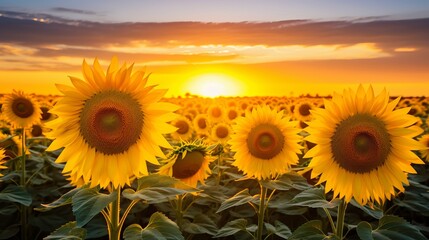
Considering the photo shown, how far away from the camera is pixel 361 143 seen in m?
4.43

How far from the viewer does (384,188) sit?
4.45 metres

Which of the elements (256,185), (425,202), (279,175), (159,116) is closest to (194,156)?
(279,175)

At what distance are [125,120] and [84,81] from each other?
0.43m

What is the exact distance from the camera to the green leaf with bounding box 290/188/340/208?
4.27 meters

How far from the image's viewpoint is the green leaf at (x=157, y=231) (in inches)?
139

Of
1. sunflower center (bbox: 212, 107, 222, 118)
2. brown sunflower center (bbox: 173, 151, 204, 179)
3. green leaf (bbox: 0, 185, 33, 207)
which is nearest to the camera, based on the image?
green leaf (bbox: 0, 185, 33, 207)

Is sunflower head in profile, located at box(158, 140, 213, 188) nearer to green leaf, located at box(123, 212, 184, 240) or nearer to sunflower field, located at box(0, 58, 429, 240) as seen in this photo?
sunflower field, located at box(0, 58, 429, 240)

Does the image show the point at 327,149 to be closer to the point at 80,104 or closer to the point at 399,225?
the point at 399,225

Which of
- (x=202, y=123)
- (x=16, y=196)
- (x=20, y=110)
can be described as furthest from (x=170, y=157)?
(x=202, y=123)

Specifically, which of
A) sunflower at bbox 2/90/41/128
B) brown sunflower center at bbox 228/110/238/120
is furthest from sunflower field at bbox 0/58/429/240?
brown sunflower center at bbox 228/110/238/120

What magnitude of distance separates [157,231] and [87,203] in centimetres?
58

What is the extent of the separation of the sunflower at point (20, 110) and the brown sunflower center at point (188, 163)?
214 inches

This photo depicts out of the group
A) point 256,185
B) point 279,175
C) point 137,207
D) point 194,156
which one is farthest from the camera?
point 256,185

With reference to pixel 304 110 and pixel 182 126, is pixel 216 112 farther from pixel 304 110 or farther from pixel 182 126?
pixel 182 126
